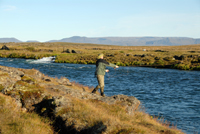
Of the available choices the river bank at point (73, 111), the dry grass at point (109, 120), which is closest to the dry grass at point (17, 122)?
the river bank at point (73, 111)

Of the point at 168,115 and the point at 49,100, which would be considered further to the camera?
the point at 168,115

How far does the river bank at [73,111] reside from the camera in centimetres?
672

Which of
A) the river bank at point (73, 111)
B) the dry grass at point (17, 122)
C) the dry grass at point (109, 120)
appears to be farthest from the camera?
the river bank at point (73, 111)

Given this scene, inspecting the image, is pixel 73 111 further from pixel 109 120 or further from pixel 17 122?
pixel 17 122

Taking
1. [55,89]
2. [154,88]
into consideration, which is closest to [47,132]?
[55,89]

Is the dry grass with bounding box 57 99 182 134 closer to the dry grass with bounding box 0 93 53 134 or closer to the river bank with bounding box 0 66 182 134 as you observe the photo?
the river bank with bounding box 0 66 182 134

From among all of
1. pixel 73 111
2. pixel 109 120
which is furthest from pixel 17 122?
pixel 109 120

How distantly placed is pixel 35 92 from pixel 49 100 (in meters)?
1.03

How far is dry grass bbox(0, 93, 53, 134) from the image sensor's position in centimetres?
658

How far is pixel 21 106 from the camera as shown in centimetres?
926

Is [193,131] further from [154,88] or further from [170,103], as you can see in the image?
[154,88]

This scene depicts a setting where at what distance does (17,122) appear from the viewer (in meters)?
7.20

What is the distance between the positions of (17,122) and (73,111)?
200 cm

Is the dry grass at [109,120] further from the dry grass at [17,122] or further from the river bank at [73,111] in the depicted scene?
the dry grass at [17,122]
